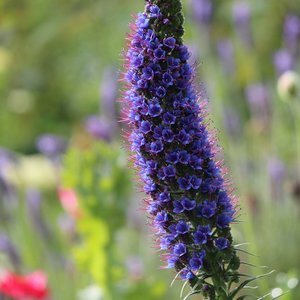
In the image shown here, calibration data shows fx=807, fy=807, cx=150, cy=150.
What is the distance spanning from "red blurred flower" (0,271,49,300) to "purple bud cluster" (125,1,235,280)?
75.8 inches

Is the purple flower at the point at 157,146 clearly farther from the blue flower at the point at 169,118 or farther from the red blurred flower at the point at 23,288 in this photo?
the red blurred flower at the point at 23,288

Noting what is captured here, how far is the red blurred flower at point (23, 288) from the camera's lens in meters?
3.87

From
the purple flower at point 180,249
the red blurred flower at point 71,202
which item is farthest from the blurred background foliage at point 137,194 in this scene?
the purple flower at point 180,249

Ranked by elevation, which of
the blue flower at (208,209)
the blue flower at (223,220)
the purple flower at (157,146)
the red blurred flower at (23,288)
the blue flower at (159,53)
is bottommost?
the blue flower at (223,220)

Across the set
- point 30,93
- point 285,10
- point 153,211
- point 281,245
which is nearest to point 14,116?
point 30,93

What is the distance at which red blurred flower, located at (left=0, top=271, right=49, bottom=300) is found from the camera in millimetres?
3873

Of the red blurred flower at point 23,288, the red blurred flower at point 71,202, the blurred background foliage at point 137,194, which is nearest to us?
the red blurred flower at point 23,288

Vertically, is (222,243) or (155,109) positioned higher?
(155,109)

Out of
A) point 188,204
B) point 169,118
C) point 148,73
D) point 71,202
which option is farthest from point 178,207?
point 71,202

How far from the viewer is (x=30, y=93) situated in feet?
40.4

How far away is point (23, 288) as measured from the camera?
393cm

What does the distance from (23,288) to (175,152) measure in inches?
83.9

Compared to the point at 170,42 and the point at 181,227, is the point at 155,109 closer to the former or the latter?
the point at 170,42

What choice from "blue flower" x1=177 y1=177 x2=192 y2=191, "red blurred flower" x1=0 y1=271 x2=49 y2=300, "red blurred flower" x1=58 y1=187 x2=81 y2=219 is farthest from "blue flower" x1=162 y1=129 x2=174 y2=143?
"red blurred flower" x1=58 y1=187 x2=81 y2=219
